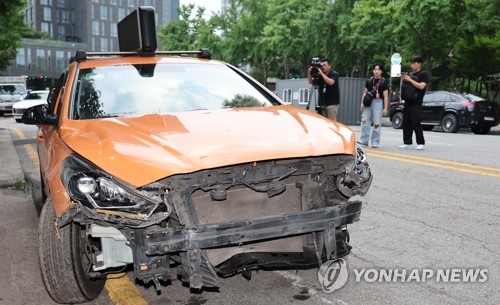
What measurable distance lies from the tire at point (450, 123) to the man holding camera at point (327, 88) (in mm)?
9980

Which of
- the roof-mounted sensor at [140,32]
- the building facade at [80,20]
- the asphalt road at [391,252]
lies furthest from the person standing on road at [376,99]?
the building facade at [80,20]

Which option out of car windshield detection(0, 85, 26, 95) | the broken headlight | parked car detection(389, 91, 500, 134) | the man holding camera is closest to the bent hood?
the broken headlight

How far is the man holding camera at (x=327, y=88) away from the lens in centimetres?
987

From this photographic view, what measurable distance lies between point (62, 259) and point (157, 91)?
64.2 inches

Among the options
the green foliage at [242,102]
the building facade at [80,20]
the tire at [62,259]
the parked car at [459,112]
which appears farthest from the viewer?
the building facade at [80,20]

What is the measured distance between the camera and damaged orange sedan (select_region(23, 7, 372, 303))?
275 cm

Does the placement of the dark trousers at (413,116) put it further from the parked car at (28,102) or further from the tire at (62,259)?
the parked car at (28,102)

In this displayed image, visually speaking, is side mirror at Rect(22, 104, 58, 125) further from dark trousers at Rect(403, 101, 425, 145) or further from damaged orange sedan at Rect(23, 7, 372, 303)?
dark trousers at Rect(403, 101, 425, 145)

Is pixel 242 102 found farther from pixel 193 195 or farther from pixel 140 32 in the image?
pixel 140 32

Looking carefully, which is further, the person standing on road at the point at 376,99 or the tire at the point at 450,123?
the tire at the point at 450,123

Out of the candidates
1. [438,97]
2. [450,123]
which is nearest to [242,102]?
[450,123]

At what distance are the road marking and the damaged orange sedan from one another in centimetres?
531

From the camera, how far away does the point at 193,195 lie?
3074mm

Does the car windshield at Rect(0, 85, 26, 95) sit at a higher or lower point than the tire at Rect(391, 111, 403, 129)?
higher
